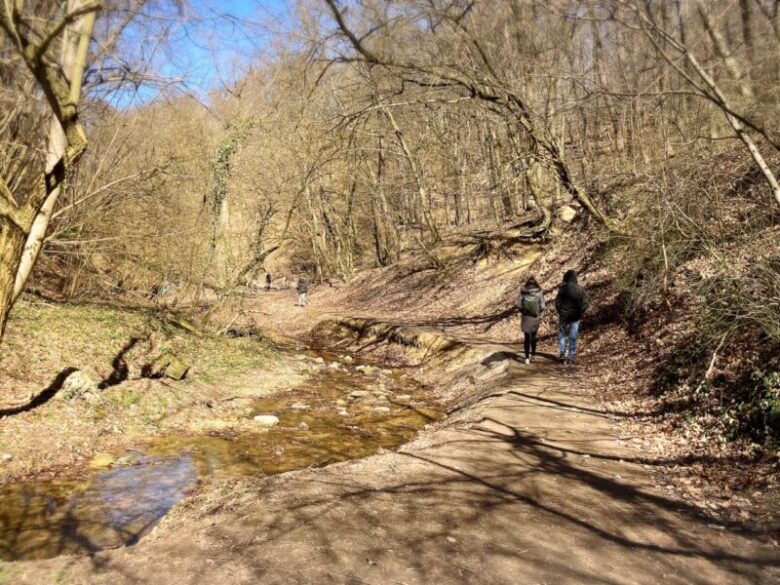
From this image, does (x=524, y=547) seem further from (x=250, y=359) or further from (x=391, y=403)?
(x=250, y=359)

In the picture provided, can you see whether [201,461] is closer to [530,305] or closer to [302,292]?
[530,305]

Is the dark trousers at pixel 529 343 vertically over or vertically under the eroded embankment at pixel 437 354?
over

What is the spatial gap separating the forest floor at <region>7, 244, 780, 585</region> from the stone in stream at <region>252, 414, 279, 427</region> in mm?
3328

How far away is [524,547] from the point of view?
488 cm

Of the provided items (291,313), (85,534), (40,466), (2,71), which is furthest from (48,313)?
(291,313)

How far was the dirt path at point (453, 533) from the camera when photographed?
172 inches

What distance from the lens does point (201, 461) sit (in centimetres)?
851

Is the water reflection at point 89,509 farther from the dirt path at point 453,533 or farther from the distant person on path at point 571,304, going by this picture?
the distant person on path at point 571,304

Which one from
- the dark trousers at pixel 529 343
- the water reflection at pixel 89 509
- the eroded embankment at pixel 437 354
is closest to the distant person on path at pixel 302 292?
the eroded embankment at pixel 437 354

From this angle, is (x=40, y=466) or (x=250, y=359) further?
(x=250, y=359)

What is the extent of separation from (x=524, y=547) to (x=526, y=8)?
13.9 metres

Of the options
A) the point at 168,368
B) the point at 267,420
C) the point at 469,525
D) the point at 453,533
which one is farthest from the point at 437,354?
the point at 453,533

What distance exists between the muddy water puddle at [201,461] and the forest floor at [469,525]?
1.09 m

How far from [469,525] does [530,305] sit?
6937 millimetres
